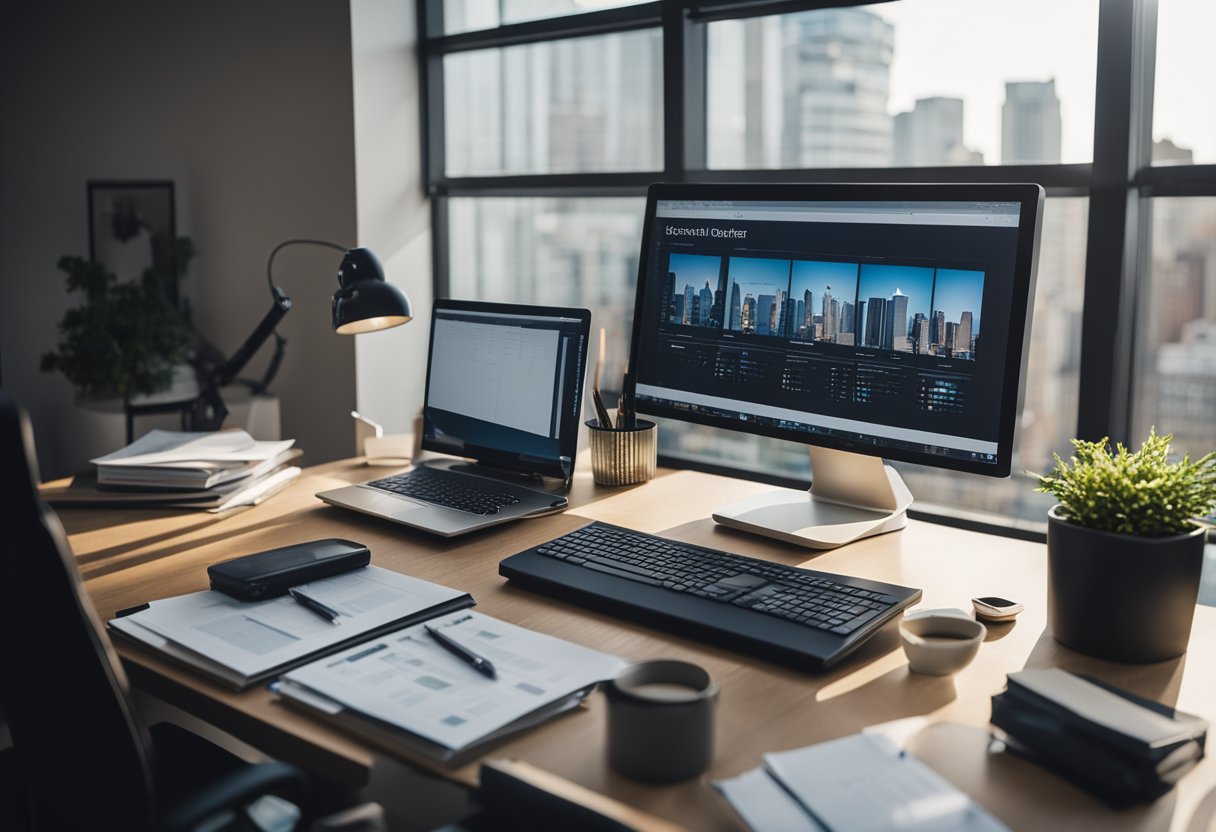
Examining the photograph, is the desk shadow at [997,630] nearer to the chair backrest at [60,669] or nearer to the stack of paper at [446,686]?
the stack of paper at [446,686]

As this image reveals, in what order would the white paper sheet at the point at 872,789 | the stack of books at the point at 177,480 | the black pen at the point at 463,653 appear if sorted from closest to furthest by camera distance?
the white paper sheet at the point at 872,789 < the black pen at the point at 463,653 < the stack of books at the point at 177,480

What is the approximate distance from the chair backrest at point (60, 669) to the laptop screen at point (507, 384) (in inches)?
36.4

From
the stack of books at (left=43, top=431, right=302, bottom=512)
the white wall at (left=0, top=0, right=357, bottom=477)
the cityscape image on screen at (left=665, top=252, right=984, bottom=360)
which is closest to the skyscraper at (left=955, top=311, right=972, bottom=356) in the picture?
the cityscape image on screen at (left=665, top=252, right=984, bottom=360)

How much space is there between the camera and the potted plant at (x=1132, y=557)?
3.71 ft

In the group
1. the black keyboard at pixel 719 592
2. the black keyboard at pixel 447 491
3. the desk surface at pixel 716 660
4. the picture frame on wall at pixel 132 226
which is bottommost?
the desk surface at pixel 716 660

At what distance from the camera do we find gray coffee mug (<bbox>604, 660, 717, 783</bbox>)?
91 cm

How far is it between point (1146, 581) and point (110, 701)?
1.07 meters

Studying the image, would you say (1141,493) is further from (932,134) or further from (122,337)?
(122,337)

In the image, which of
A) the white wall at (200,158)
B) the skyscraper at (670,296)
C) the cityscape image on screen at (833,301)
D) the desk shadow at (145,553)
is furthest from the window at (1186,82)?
the white wall at (200,158)

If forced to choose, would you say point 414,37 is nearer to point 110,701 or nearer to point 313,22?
point 313,22

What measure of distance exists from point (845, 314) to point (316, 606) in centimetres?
84

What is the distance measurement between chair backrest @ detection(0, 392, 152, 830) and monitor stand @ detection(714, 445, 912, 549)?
918mm

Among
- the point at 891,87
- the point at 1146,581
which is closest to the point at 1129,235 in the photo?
the point at 891,87

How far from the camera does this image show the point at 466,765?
952 millimetres
